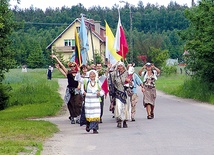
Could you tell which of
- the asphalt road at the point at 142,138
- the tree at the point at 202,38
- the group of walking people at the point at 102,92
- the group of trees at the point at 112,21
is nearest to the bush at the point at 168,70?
the tree at the point at 202,38

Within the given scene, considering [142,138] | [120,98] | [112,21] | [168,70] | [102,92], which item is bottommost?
[168,70]

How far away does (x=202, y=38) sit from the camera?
29.8 metres

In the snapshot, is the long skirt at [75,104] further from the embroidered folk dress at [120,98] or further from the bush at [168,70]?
the bush at [168,70]

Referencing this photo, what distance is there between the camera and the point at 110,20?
129 m

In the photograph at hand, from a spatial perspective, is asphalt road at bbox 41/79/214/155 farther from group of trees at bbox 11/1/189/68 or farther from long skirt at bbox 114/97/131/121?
group of trees at bbox 11/1/189/68

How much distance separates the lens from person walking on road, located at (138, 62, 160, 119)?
2008cm

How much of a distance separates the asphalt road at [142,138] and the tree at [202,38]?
33.3 ft

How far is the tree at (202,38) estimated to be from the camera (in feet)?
96.4

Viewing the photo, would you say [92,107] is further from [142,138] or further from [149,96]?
Result: [149,96]

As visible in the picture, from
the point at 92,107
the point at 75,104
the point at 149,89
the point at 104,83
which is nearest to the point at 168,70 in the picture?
the point at 149,89

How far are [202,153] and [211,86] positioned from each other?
20.4m

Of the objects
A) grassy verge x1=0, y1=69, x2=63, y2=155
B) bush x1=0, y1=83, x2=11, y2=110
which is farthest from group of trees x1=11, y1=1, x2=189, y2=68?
bush x1=0, y1=83, x2=11, y2=110

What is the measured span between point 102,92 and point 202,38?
14645mm

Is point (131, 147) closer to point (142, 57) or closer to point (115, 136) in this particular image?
point (115, 136)
